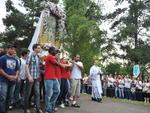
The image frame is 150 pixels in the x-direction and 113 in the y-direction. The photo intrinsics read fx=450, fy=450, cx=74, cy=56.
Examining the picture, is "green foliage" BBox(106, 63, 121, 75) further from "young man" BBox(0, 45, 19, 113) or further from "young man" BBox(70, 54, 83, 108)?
"young man" BBox(0, 45, 19, 113)

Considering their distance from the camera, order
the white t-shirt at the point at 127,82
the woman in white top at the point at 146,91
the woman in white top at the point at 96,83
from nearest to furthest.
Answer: the woman in white top at the point at 96,83 → the woman in white top at the point at 146,91 → the white t-shirt at the point at 127,82

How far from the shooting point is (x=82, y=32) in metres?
49.6

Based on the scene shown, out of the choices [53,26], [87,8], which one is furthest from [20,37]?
[53,26]

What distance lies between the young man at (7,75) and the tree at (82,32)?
34.3 metres

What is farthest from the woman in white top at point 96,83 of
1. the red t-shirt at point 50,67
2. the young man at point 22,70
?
the red t-shirt at point 50,67

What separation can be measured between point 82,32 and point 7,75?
124ft

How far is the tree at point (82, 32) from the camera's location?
49312mm

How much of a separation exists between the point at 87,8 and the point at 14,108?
42.2 meters

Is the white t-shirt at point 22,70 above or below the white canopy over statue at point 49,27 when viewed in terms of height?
below

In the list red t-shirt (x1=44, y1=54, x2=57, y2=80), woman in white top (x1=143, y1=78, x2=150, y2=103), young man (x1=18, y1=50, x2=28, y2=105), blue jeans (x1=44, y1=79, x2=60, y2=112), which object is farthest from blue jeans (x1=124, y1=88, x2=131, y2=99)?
red t-shirt (x1=44, y1=54, x2=57, y2=80)

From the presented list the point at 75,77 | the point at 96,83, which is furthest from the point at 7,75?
the point at 96,83

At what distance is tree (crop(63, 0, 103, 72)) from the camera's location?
49.3m

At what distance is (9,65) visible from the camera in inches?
476

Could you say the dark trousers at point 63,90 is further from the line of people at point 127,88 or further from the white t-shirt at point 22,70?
the line of people at point 127,88
